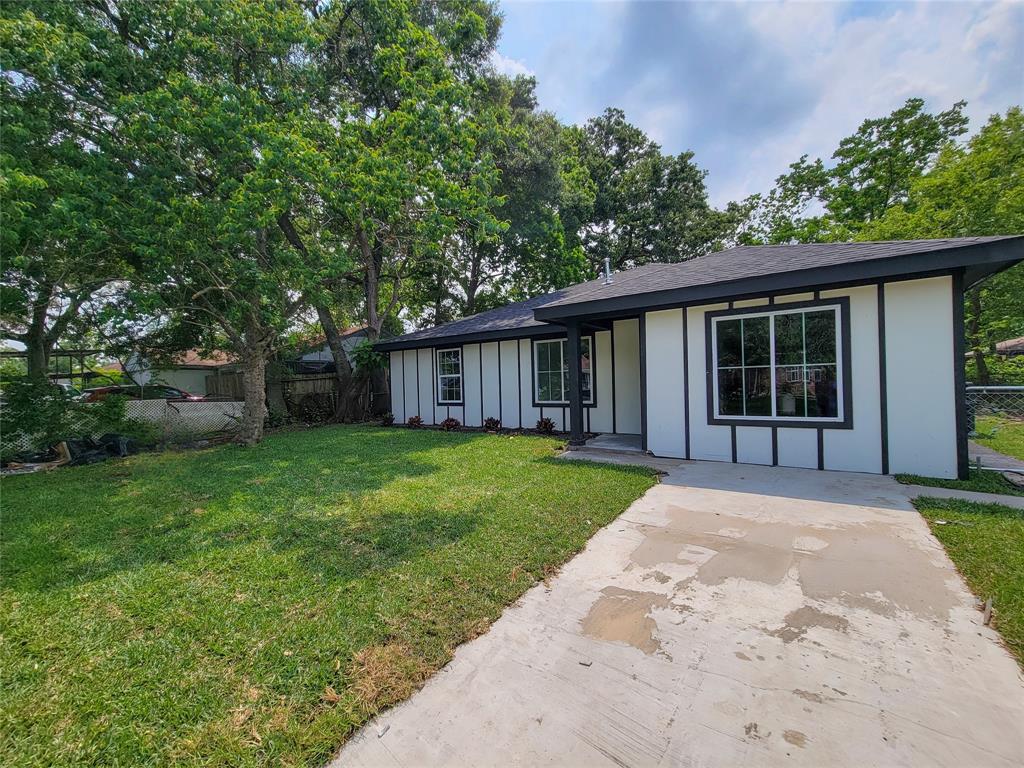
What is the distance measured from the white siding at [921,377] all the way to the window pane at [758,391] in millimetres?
1307

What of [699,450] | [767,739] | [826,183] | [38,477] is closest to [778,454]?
[699,450]

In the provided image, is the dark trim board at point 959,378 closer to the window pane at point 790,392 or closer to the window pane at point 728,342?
the window pane at point 790,392

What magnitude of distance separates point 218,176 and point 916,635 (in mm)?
11744

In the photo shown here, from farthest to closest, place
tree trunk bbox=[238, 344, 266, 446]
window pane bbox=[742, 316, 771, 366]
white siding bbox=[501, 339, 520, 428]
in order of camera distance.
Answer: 1. white siding bbox=[501, 339, 520, 428]
2. tree trunk bbox=[238, 344, 266, 446]
3. window pane bbox=[742, 316, 771, 366]

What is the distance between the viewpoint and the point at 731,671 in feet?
6.86

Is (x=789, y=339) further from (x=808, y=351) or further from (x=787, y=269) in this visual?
(x=787, y=269)

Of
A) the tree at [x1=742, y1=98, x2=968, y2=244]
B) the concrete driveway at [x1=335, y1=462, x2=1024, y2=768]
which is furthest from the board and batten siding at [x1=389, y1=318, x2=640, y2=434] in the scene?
the tree at [x1=742, y1=98, x2=968, y2=244]

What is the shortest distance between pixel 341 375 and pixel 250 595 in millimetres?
11424

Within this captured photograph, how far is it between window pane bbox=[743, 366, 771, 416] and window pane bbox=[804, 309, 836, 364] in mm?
576

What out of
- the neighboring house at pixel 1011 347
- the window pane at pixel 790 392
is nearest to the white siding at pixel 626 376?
the window pane at pixel 790 392

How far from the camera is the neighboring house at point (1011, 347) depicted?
15.5 m

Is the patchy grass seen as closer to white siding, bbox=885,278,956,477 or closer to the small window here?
white siding, bbox=885,278,956,477

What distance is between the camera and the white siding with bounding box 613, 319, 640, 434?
29.2 ft

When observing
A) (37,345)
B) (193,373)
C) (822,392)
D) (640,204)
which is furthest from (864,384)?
(193,373)
